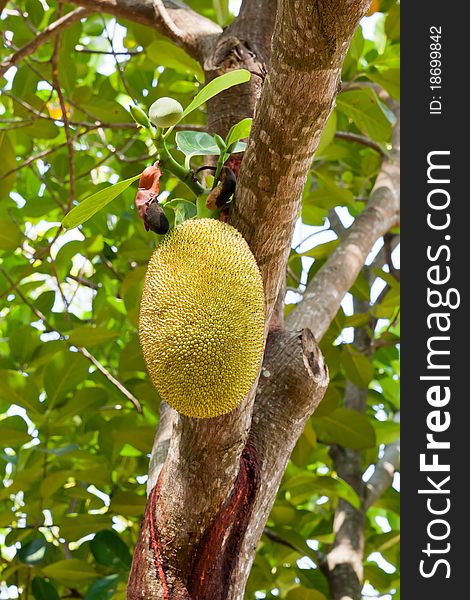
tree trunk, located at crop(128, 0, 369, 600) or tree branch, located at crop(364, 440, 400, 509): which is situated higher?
tree branch, located at crop(364, 440, 400, 509)

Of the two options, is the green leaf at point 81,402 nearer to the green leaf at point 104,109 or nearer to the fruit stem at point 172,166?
the green leaf at point 104,109

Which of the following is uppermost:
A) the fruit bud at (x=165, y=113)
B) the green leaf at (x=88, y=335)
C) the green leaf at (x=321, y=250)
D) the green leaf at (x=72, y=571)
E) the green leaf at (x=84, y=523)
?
the green leaf at (x=321, y=250)

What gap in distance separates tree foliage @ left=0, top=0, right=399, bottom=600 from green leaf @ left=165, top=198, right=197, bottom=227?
0.75 meters

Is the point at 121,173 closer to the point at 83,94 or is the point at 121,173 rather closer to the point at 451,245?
the point at 83,94

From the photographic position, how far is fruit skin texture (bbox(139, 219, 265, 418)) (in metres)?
0.70

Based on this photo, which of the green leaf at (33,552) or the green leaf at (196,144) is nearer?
the green leaf at (196,144)

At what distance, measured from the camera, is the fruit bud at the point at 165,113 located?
785mm

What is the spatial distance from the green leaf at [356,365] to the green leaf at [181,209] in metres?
0.97

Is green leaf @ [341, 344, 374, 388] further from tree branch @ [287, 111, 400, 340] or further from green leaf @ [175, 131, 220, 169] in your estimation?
green leaf @ [175, 131, 220, 169]

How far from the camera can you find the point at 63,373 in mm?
1635

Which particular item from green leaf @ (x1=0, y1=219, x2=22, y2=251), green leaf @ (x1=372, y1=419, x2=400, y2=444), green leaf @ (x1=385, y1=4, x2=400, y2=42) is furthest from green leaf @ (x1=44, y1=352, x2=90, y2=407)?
green leaf @ (x1=385, y1=4, x2=400, y2=42)

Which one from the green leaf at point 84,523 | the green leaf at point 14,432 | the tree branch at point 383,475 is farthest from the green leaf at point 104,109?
the tree branch at point 383,475

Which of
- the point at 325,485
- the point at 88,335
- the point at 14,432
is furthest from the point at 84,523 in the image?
the point at 325,485

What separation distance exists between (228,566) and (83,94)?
1.31 metres
